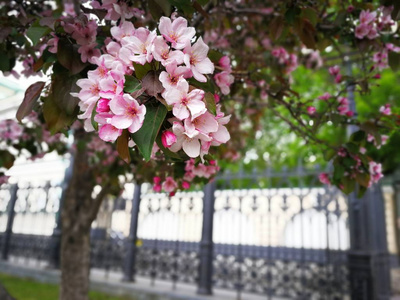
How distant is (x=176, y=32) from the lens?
0.95m

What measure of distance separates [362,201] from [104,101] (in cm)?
455

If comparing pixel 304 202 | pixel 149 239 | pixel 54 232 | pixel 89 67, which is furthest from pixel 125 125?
pixel 54 232

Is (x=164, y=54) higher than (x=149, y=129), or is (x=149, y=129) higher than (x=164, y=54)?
(x=164, y=54)

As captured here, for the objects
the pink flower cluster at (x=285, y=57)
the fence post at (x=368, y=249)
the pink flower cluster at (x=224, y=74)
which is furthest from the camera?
the fence post at (x=368, y=249)

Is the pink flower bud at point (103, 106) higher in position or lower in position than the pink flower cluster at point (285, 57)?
lower

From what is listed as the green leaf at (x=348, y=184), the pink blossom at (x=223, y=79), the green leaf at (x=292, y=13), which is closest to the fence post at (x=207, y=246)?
the green leaf at (x=348, y=184)

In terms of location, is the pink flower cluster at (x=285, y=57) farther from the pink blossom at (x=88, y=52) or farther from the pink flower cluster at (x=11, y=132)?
the pink flower cluster at (x=11, y=132)

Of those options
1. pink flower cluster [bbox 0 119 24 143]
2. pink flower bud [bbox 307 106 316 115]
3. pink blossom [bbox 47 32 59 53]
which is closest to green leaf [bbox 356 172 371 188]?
pink flower bud [bbox 307 106 316 115]

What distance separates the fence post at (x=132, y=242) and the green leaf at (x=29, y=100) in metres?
4.79

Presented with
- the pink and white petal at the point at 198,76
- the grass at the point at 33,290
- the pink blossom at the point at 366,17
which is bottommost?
the grass at the point at 33,290

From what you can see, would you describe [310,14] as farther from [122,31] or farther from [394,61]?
[122,31]

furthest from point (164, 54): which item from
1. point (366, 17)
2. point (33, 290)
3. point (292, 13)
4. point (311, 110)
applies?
point (33, 290)

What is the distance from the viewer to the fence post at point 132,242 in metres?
5.71

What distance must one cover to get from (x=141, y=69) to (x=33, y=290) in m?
6.21
